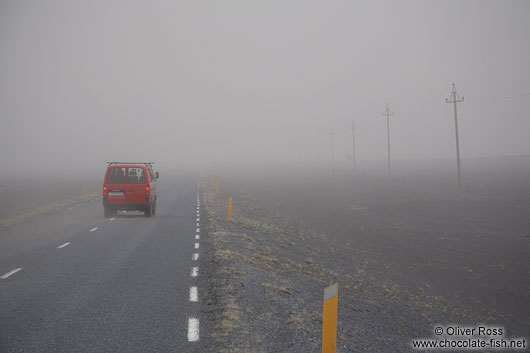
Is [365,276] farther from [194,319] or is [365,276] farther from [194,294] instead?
[194,319]

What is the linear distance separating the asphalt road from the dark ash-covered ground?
2.33 feet

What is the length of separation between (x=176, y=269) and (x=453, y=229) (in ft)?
58.5

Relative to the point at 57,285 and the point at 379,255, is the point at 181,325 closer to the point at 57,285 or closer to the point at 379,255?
the point at 57,285

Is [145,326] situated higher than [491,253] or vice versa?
[145,326]

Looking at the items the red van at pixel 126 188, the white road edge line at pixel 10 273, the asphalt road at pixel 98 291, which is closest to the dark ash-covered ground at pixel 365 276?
the asphalt road at pixel 98 291

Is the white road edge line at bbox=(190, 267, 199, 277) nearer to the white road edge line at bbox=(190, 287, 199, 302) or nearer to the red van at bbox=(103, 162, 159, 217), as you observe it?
the white road edge line at bbox=(190, 287, 199, 302)

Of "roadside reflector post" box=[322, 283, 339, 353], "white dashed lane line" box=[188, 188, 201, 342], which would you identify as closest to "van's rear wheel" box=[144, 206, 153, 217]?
"white dashed lane line" box=[188, 188, 201, 342]

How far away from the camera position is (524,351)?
26.9 feet

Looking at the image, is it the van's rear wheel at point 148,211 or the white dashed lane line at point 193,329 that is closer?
the white dashed lane line at point 193,329

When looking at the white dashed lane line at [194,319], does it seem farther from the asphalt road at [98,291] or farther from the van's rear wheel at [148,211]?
the van's rear wheel at [148,211]

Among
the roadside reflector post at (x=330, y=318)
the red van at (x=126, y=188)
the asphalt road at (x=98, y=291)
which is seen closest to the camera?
the roadside reflector post at (x=330, y=318)

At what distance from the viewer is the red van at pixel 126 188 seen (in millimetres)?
18953

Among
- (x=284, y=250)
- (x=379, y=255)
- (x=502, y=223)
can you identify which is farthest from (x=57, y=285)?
(x=502, y=223)

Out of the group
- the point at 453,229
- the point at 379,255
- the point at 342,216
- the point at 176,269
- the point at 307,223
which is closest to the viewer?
the point at 176,269
